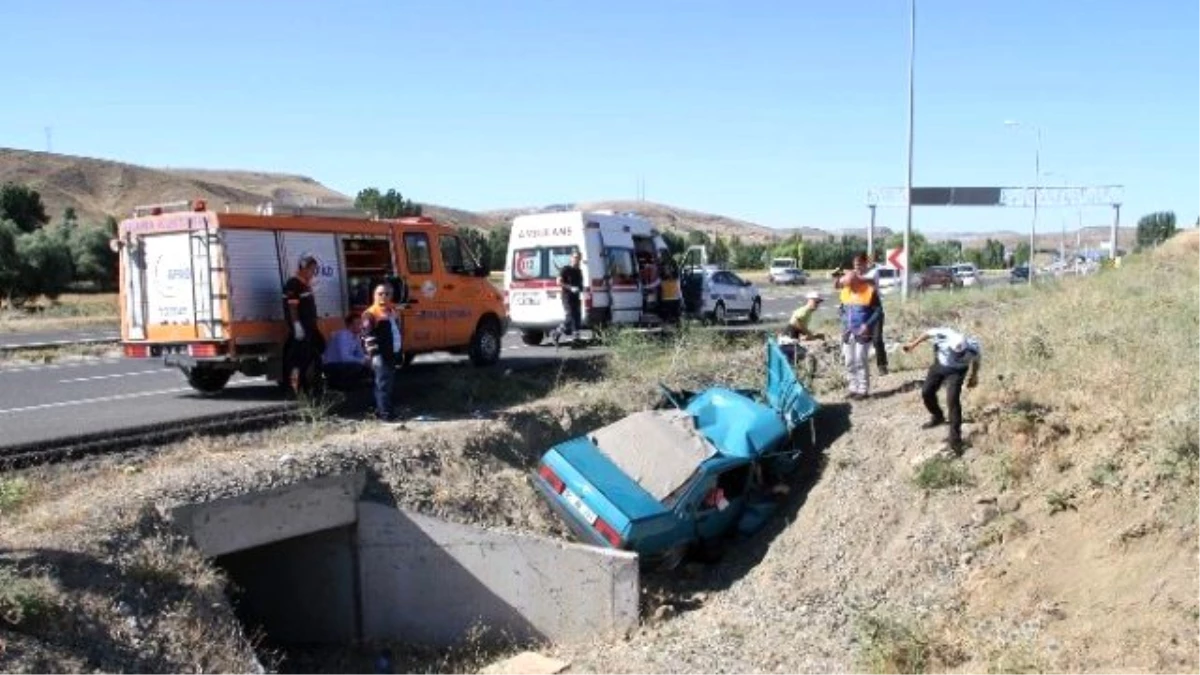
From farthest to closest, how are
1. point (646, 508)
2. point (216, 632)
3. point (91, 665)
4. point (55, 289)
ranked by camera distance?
point (55, 289), point (646, 508), point (216, 632), point (91, 665)

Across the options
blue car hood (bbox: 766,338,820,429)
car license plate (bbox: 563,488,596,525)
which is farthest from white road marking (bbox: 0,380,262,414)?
blue car hood (bbox: 766,338,820,429)

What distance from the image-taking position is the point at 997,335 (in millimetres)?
14938

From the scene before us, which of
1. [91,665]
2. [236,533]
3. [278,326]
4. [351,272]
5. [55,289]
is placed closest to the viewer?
[91,665]

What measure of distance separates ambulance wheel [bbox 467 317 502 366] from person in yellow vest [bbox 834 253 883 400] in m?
5.98

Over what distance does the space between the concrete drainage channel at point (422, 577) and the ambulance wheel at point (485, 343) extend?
589 cm

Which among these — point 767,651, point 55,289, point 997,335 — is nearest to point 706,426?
point 767,651

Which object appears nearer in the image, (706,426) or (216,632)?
(216,632)

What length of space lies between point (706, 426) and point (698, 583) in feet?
6.54

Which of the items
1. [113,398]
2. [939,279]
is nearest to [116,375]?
[113,398]

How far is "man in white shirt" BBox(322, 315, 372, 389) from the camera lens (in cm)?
1302

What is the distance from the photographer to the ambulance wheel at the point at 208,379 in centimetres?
1440

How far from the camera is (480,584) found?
35.6 ft

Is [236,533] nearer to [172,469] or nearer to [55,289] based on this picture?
[172,469]

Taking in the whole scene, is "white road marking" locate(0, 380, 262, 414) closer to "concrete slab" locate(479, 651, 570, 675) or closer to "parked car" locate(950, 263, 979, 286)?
"concrete slab" locate(479, 651, 570, 675)
